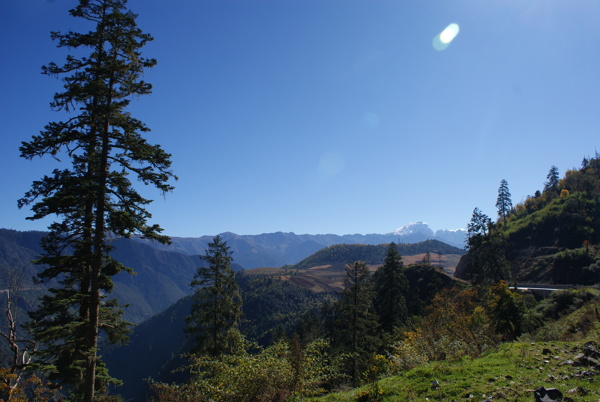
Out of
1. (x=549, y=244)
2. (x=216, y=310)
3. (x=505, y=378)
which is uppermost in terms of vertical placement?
(x=549, y=244)

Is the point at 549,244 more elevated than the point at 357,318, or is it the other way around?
the point at 549,244

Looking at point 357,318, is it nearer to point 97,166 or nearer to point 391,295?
point 391,295

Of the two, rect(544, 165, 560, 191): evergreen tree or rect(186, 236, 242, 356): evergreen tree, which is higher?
rect(544, 165, 560, 191): evergreen tree

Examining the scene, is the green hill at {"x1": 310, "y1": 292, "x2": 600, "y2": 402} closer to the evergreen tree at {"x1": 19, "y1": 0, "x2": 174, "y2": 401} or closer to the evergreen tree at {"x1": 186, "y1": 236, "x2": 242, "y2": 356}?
the evergreen tree at {"x1": 19, "y1": 0, "x2": 174, "y2": 401}

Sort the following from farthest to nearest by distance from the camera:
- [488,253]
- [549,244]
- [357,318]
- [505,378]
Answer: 1. [549,244]
2. [488,253]
3. [357,318]
4. [505,378]

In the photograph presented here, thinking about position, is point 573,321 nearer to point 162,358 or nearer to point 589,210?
point 589,210

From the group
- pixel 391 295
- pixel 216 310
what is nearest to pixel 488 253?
pixel 391 295

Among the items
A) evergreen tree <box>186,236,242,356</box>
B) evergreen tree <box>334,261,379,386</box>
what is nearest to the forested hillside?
evergreen tree <box>334,261,379,386</box>

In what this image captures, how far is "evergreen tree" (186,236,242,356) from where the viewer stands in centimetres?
2128

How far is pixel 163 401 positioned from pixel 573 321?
1641 cm

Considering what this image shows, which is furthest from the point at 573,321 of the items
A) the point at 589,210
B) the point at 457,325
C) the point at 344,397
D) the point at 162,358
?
the point at 162,358

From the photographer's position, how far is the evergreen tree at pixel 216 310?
2128 cm

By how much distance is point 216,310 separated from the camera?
21641 mm

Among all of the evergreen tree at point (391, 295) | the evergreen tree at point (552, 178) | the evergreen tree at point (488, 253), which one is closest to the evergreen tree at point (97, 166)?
the evergreen tree at point (391, 295)
